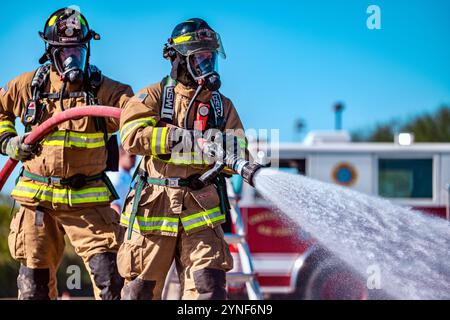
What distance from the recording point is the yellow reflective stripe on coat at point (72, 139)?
18.3 ft

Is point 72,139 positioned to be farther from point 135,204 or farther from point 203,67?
point 203,67

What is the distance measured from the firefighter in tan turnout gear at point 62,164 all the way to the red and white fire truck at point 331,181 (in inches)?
196

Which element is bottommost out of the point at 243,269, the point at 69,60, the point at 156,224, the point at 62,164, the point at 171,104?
the point at 243,269

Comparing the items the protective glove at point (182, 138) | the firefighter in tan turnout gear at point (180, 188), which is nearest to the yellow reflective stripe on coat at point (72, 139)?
the firefighter in tan turnout gear at point (180, 188)

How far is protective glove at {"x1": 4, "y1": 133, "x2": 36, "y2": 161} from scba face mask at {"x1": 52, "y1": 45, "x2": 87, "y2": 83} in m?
0.50

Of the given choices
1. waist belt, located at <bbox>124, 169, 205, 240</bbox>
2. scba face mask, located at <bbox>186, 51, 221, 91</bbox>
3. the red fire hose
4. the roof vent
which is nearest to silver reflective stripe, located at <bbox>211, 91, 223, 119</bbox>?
scba face mask, located at <bbox>186, 51, 221, 91</bbox>

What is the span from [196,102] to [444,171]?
6.69 m

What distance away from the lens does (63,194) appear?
5.57 metres

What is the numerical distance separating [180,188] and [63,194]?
101cm

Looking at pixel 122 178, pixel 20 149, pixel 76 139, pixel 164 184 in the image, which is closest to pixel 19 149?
pixel 20 149

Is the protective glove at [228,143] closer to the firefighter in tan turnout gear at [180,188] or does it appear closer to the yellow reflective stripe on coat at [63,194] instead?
the firefighter in tan turnout gear at [180,188]

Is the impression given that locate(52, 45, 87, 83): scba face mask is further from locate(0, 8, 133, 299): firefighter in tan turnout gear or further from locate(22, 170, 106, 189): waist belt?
locate(22, 170, 106, 189): waist belt
